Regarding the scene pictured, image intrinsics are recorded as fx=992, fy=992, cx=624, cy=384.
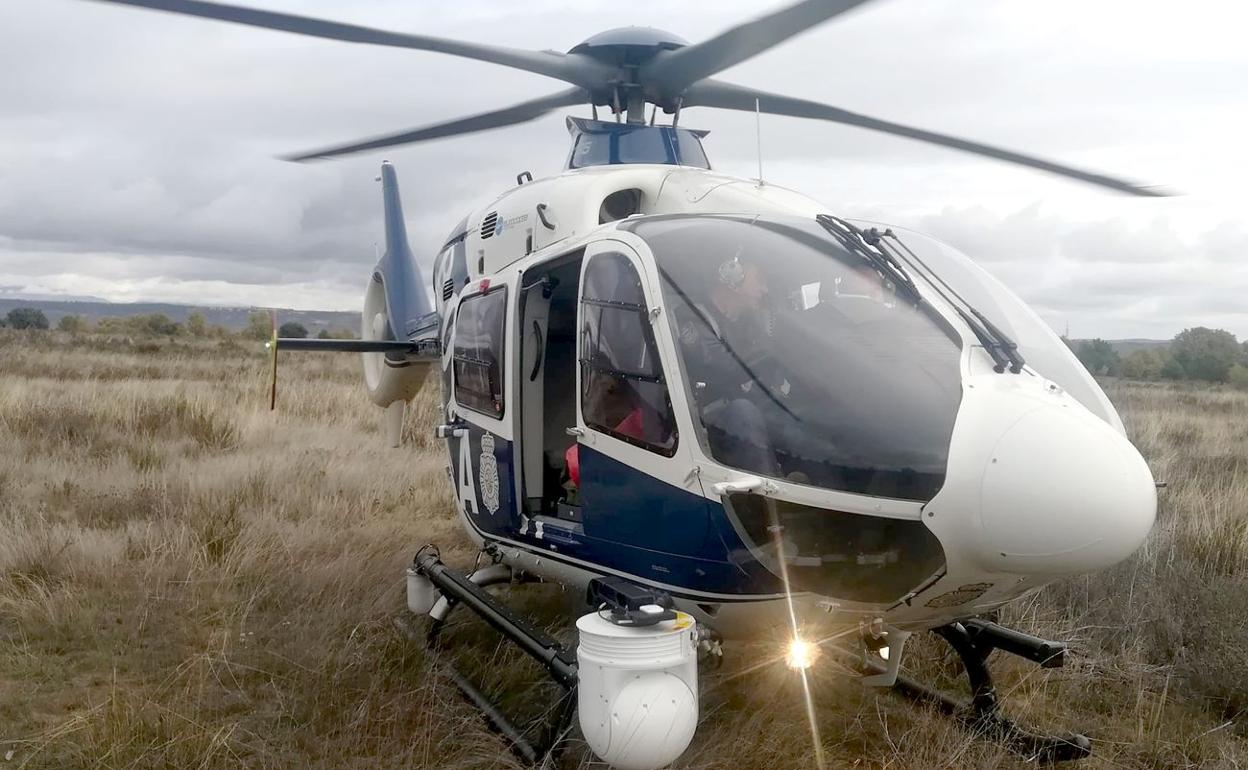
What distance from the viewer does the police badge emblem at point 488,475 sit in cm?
496

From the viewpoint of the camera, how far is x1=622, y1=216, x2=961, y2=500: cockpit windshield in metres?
3.13

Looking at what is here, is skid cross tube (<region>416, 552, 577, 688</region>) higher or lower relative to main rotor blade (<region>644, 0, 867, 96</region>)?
lower

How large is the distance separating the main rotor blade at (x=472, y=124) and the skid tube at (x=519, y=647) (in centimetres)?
260

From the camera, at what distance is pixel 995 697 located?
432cm

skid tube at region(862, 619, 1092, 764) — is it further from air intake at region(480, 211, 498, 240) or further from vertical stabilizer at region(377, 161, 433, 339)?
vertical stabilizer at region(377, 161, 433, 339)

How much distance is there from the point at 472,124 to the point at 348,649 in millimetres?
3309

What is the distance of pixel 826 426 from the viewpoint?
3215mm

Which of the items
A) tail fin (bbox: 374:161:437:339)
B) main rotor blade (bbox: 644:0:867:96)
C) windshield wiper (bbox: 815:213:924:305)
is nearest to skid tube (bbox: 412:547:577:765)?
windshield wiper (bbox: 815:213:924:305)

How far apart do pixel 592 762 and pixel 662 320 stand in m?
1.68

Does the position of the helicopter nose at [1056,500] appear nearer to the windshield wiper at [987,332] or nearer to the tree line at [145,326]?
the windshield wiper at [987,332]

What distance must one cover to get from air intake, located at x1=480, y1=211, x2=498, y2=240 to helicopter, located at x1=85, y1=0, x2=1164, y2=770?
319mm

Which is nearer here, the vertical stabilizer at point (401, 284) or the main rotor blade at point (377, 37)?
the main rotor blade at point (377, 37)

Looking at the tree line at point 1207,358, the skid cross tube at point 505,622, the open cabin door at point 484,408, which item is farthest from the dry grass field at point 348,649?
the tree line at point 1207,358

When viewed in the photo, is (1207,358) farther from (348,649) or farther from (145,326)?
(145,326)
